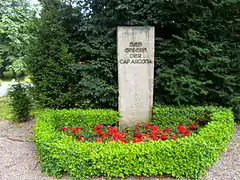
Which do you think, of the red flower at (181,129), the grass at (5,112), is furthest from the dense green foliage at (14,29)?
the red flower at (181,129)

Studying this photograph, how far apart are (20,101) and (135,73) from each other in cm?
322

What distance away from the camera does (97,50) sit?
4.62m

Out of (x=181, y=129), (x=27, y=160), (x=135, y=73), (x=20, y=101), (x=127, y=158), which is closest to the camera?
(x=127, y=158)

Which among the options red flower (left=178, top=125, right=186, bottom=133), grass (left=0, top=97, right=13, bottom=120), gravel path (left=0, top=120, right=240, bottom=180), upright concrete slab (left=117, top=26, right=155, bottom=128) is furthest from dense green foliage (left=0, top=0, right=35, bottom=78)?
red flower (left=178, top=125, right=186, bottom=133)

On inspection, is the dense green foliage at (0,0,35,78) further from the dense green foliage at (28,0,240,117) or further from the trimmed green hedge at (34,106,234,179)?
the trimmed green hedge at (34,106,234,179)

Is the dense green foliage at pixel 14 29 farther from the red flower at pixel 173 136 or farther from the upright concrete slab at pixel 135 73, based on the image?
the red flower at pixel 173 136

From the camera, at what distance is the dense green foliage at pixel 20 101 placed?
5223 mm

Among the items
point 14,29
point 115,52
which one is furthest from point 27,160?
point 14,29

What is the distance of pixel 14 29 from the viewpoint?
13.5 m

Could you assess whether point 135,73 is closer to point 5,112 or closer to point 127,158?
point 127,158

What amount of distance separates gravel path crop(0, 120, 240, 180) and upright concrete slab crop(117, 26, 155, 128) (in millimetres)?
1802

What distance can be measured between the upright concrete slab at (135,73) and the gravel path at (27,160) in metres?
1.80

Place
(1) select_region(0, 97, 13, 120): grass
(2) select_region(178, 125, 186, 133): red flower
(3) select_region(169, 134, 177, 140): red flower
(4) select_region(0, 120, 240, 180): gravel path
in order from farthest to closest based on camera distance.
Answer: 1. (1) select_region(0, 97, 13, 120): grass
2. (2) select_region(178, 125, 186, 133): red flower
3. (3) select_region(169, 134, 177, 140): red flower
4. (4) select_region(0, 120, 240, 180): gravel path

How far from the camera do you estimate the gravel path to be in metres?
2.98
